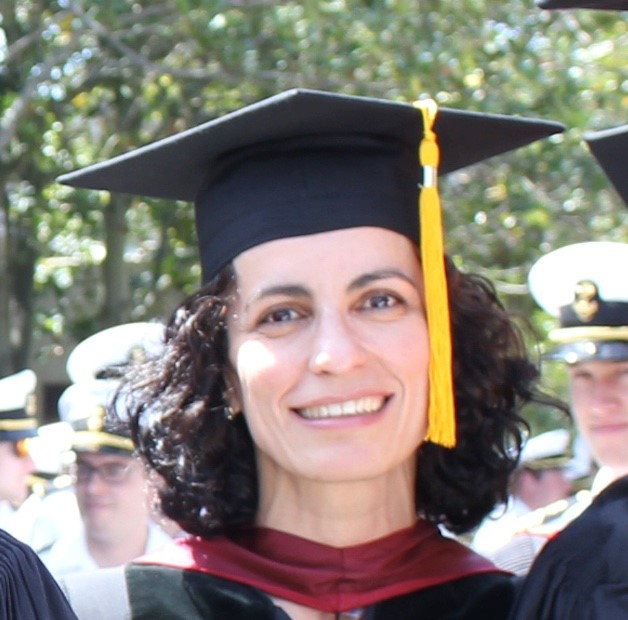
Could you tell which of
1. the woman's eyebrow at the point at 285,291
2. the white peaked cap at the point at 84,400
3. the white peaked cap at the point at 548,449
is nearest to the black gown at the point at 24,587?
the woman's eyebrow at the point at 285,291

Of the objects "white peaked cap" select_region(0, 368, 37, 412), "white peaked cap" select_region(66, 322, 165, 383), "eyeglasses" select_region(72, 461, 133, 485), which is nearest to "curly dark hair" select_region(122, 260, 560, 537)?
"white peaked cap" select_region(66, 322, 165, 383)

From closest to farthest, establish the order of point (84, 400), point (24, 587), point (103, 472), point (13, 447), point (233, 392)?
point (24, 587) → point (233, 392) → point (103, 472) → point (84, 400) → point (13, 447)

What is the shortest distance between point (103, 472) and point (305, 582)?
3407 millimetres

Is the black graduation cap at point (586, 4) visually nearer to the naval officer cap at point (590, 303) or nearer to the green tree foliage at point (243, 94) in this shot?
the naval officer cap at point (590, 303)

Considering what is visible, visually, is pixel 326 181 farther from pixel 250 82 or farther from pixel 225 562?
pixel 250 82

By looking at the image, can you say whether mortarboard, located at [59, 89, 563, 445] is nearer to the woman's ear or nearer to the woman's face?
the woman's face

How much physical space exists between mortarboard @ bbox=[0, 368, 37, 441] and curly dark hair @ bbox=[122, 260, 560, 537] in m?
3.99

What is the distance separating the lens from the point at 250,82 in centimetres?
901

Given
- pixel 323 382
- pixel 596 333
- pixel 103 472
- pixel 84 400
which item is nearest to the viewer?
pixel 323 382

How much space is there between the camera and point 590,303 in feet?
18.9

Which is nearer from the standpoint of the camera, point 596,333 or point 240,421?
point 240,421

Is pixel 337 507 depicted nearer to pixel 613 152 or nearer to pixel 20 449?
pixel 613 152

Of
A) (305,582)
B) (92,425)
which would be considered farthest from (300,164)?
(92,425)

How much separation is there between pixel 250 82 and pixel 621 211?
2.54 meters
